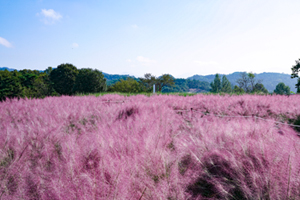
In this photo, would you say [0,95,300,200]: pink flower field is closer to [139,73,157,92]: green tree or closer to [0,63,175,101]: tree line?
[0,63,175,101]: tree line

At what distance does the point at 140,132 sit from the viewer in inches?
72.1

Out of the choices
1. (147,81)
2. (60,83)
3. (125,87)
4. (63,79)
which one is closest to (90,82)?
(63,79)

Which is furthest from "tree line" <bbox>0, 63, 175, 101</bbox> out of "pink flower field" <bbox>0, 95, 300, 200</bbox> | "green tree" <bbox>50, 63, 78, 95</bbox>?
"pink flower field" <bbox>0, 95, 300, 200</bbox>

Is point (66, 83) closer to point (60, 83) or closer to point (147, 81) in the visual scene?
point (60, 83)

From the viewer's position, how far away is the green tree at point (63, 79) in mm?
39531

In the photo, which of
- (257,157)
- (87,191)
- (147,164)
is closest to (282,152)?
(257,157)

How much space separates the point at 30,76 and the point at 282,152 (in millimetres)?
53144

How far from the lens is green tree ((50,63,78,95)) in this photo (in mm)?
39531

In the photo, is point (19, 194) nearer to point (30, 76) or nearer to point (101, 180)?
point (101, 180)

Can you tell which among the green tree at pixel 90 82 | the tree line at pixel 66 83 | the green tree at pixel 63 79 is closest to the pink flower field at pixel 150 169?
the tree line at pixel 66 83

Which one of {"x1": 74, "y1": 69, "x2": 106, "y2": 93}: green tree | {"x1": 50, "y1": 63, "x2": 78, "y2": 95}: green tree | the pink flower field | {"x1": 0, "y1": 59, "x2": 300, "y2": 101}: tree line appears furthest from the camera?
{"x1": 50, "y1": 63, "x2": 78, "y2": 95}: green tree

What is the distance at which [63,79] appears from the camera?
39.7 meters

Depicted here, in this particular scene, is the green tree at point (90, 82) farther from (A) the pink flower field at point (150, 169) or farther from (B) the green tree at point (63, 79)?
(A) the pink flower field at point (150, 169)

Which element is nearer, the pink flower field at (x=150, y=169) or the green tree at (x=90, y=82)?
the pink flower field at (x=150, y=169)
